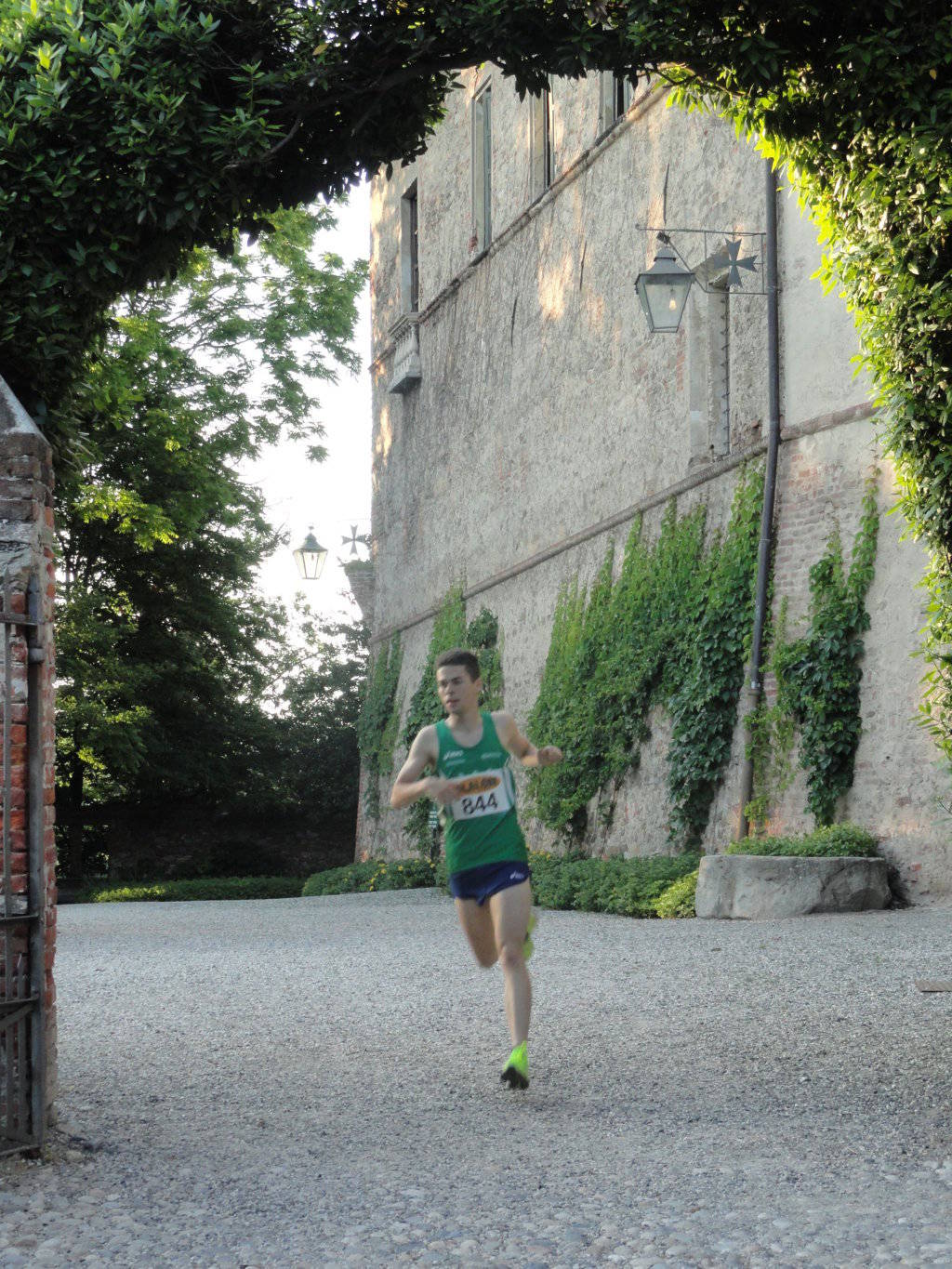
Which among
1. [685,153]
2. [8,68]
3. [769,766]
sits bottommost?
[769,766]

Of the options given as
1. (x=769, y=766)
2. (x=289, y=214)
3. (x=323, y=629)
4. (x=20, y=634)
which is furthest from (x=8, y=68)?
(x=323, y=629)

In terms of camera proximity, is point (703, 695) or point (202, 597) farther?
point (202, 597)

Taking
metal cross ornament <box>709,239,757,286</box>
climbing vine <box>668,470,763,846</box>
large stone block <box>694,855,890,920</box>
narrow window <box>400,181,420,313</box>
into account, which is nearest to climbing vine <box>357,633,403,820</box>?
narrow window <box>400,181,420,313</box>

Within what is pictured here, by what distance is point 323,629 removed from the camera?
4091 cm

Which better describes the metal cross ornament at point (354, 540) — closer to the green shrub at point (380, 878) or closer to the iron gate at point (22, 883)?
the green shrub at point (380, 878)

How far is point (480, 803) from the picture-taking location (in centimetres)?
611

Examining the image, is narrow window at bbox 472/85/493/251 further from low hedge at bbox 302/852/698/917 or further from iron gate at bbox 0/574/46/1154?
iron gate at bbox 0/574/46/1154

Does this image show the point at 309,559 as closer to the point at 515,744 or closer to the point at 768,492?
the point at 768,492

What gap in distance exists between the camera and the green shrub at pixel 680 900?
13.1m

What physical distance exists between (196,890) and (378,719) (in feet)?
15.6

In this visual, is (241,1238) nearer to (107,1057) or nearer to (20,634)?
(20,634)

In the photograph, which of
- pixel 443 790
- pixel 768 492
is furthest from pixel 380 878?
pixel 443 790

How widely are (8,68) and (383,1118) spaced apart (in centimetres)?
423

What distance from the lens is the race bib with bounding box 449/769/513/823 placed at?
609 cm
